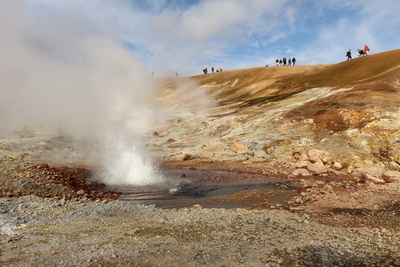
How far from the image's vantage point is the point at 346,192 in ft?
49.4

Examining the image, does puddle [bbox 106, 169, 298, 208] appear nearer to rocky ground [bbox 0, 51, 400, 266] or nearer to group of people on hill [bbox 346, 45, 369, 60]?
rocky ground [bbox 0, 51, 400, 266]

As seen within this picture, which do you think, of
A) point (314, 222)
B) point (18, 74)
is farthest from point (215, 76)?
point (314, 222)

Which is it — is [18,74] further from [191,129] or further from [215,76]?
[215,76]

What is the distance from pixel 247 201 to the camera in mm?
14609

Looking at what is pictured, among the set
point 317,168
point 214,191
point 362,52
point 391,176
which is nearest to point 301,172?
point 317,168

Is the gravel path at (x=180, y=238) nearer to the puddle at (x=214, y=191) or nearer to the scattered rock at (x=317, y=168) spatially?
the puddle at (x=214, y=191)

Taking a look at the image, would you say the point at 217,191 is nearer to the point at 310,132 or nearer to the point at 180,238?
the point at 180,238

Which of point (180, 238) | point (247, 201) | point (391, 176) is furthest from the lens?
point (391, 176)

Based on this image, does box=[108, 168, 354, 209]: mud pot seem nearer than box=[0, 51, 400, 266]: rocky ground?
No

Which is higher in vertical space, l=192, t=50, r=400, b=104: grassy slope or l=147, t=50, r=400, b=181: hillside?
l=192, t=50, r=400, b=104: grassy slope

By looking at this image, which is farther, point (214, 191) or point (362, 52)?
point (362, 52)

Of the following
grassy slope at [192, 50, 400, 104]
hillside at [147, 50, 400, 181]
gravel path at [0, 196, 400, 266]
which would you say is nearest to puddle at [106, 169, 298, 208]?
gravel path at [0, 196, 400, 266]

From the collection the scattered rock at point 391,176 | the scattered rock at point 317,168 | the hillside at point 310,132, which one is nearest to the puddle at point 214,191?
the scattered rock at point 317,168

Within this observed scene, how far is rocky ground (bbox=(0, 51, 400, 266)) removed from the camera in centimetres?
893
